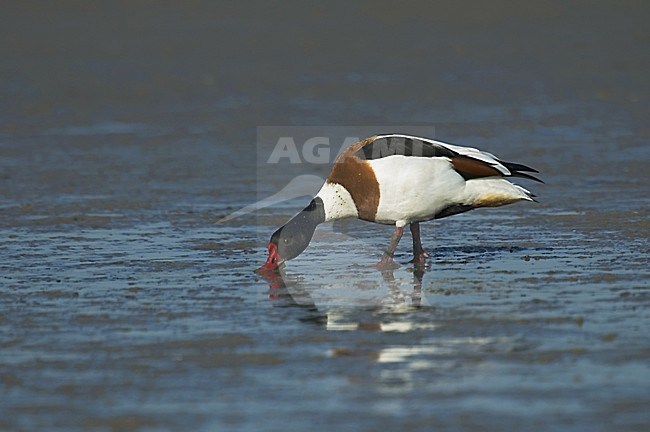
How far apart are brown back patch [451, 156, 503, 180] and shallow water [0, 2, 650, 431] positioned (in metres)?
0.59

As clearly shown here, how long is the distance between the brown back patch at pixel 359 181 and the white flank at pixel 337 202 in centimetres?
3

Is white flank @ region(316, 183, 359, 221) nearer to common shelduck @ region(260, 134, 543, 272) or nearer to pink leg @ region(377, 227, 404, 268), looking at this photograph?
common shelduck @ region(260, 134, 543, 272)

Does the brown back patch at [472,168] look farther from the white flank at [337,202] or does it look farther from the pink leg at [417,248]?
the white flank at [337,202]

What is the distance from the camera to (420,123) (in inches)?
637

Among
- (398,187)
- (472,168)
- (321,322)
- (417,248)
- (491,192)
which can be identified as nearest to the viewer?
(321,322)

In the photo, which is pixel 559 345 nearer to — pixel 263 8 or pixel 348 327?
pixel 348 327

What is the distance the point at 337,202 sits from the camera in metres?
9.06

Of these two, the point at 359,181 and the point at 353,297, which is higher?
the point at 359,181

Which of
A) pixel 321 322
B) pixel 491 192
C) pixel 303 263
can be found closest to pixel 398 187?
pixel 491 192

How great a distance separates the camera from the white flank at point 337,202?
903 cm

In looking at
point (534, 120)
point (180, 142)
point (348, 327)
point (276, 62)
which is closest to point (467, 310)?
point (348, 327)

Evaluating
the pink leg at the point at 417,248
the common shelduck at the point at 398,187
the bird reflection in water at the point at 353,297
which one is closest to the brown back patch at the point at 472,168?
the common shelduck at the point at 398,187

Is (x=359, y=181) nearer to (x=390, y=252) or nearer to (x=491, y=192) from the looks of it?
(x=390, y=252)

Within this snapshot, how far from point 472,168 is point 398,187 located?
1.73 feet
